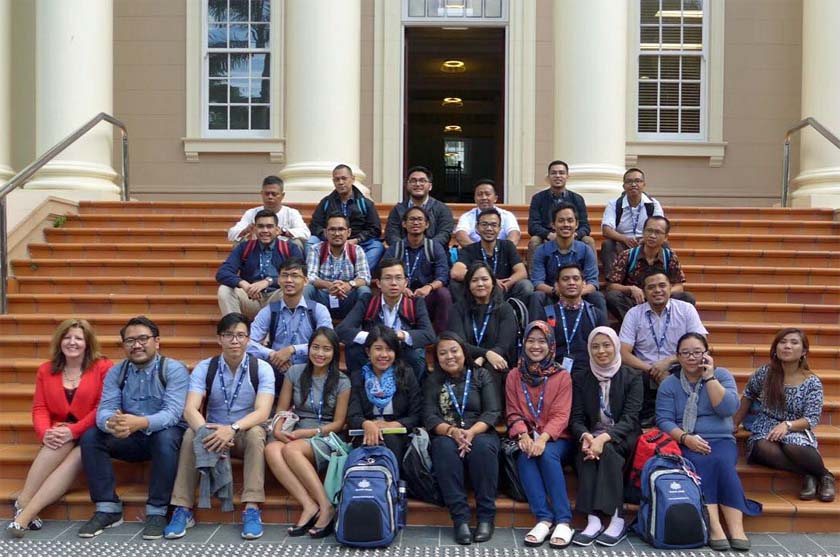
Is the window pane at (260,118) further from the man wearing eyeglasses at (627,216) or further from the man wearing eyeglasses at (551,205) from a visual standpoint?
the man wearing eyeglasses at (627,216)

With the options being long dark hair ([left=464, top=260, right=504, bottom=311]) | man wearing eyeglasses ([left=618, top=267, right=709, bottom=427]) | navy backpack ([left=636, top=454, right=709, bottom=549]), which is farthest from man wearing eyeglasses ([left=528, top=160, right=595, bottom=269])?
navy backpack ([left=636, top=454, right=709, bottom=549])

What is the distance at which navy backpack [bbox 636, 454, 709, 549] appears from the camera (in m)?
5.22

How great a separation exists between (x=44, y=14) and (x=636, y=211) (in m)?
7.29

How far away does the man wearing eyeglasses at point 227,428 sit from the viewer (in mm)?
5609

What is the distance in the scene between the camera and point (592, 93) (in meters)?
10.2

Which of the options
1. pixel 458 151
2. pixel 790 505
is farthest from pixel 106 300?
pixel 458 151

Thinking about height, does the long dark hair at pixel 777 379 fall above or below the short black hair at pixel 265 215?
below

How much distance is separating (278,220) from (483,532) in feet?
12.0

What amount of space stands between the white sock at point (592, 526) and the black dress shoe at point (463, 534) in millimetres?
711

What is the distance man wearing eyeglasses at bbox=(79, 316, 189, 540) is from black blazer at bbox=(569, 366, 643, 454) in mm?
2642

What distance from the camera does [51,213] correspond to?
9531 millimetres

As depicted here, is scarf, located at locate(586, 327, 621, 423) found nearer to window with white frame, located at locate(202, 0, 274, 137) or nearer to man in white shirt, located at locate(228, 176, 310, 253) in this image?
man in white shirt, located at locate(228, 176, 310, 253)

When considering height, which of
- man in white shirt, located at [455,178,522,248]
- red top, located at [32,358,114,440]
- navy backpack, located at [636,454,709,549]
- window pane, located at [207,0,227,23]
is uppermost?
window pane, located at [207,0,227,23]

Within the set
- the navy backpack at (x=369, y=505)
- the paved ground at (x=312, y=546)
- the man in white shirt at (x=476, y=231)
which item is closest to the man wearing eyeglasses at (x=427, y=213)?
the man in white shirt at (x=476, y=231)
